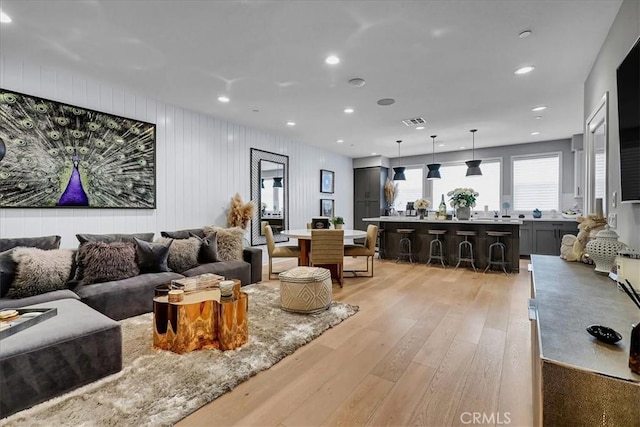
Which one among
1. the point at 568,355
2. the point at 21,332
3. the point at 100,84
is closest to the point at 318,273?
the point at 21,332

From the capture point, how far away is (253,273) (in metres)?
4.46

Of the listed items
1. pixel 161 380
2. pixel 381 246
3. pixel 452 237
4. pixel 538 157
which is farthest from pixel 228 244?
pixel 538 157

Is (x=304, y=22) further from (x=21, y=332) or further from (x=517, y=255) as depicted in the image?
(x=517, y=255)

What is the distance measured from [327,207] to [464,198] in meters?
3.35

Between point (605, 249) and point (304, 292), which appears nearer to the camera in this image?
point (605, 249)

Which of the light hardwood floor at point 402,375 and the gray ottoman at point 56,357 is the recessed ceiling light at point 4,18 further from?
the light hardwood floor at point 402,375

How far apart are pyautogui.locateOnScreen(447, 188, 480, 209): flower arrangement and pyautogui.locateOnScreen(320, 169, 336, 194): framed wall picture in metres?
3.12

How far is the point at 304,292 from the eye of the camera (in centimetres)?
319

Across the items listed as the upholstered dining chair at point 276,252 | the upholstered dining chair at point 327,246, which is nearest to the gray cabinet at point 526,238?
the upholstered dining chair at point 327,246

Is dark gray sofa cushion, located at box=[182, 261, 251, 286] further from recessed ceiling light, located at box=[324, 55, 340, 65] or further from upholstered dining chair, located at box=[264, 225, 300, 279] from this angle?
recessed ceiling light, located at box=[324, 55, 340, 65]

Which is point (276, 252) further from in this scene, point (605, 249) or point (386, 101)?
point (605, 249)

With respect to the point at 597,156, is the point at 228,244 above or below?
below

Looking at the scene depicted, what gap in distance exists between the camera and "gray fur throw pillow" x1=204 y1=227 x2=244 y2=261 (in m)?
4.24

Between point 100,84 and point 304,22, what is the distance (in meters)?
2.81
